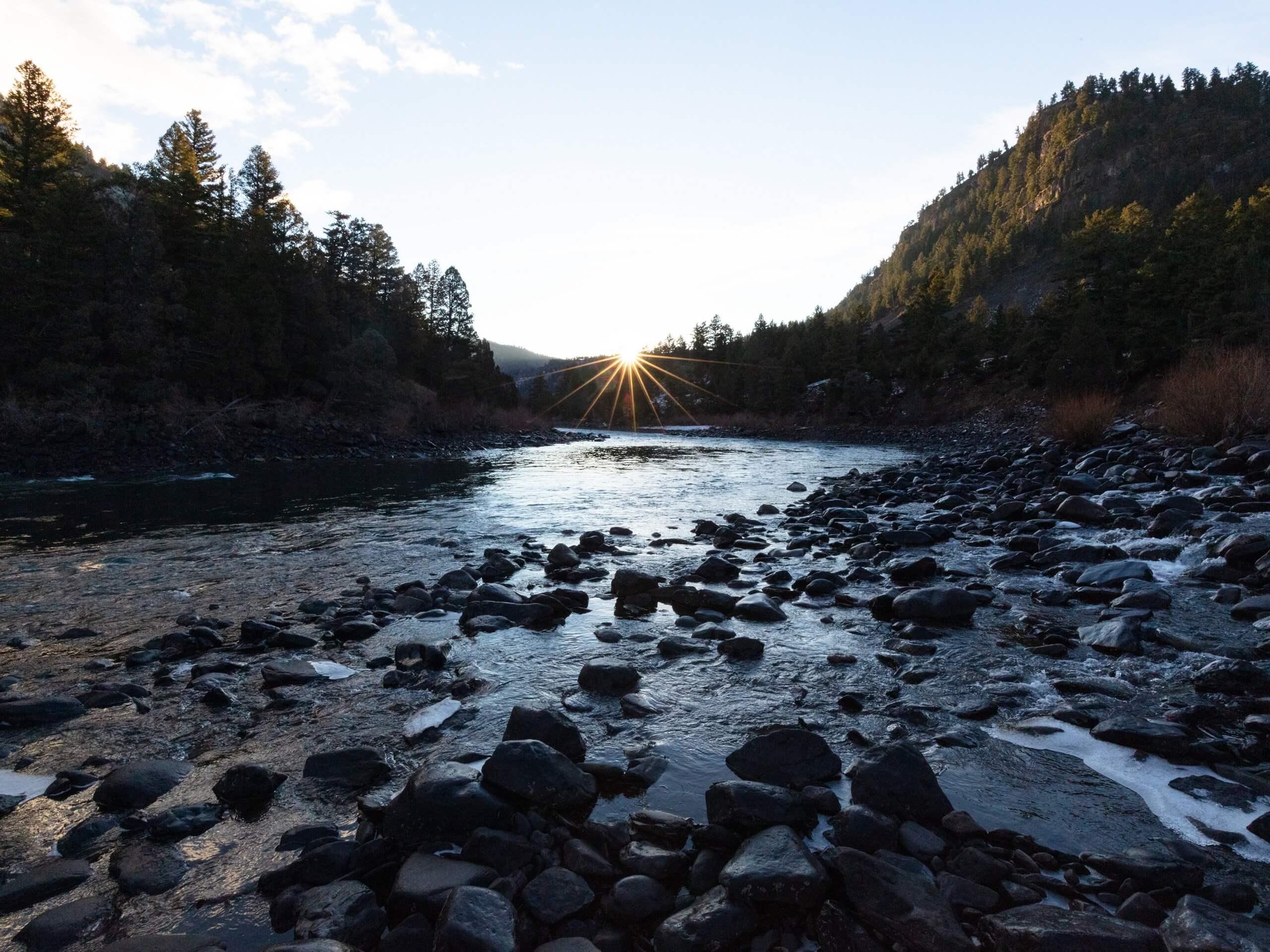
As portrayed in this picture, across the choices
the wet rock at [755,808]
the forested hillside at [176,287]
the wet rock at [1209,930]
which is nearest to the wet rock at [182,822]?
the wet rock at [755,808]

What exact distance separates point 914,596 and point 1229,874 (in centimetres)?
363

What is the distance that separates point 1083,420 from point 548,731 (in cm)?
1991

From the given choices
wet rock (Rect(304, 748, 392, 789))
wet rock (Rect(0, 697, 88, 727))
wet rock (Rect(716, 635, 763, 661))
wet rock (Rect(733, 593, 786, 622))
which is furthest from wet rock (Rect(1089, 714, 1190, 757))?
wet rock (Rect(0, 697, 88, 727))

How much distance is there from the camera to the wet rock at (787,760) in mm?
3387

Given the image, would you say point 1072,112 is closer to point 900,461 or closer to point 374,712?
point 900,461

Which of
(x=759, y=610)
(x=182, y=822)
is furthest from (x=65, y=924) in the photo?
(x=759, y=610)

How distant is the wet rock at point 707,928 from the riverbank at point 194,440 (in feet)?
83.8

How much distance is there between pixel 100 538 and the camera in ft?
35.9

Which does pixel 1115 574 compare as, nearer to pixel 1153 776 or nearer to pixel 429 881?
pixel 1153 776

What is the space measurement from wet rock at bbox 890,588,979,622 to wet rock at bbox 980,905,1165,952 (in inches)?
155

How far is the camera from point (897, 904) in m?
2.31

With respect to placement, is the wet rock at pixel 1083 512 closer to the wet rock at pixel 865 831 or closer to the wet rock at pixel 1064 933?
the wet rock at pixel 865 831

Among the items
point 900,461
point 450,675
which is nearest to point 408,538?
point 450,675

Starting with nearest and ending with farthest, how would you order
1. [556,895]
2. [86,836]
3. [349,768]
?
1. [556,895]
2. [86,836]
3. [349,768]
